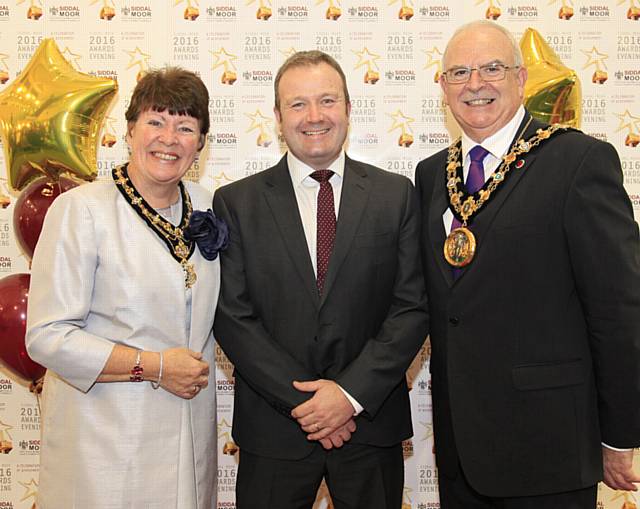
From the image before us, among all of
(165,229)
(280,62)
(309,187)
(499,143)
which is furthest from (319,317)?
(280,62)

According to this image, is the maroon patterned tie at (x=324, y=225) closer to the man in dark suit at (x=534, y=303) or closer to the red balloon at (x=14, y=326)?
the man in dark suit at (x=534, y=303)

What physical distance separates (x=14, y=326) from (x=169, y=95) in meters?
1.34

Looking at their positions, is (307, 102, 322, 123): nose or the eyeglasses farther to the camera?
(307, 102, 322, 123): nose

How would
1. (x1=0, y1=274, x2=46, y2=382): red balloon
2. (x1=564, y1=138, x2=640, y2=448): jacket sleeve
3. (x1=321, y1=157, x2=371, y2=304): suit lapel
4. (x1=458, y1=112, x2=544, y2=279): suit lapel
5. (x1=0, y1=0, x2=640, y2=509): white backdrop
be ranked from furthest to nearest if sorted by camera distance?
1. (x1=0, y1=0, x2=640, y2=509): white backdrop
2. (x1=0, y1=274, x2=46, y2=382): red balloon
3. (x1=321, y1=157, x2=371, y2=304): suit lapel
4. (x1=458, y1=112, x2=544, y2=279): suit lapel
5. (x1=564, y1=138, x2=640, y2=448): jacket sleeve

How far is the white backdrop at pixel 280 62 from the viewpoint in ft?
10.9

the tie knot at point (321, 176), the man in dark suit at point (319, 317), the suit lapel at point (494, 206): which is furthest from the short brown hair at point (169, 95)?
the suit lapel at point (494, 206)

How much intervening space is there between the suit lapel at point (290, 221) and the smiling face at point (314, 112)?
120 mm

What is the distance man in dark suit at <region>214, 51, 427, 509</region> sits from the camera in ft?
6.63

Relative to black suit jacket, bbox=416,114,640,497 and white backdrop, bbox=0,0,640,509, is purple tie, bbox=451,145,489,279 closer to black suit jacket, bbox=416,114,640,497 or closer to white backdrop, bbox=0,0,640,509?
black suit jacket, bbox=416,114,640,497

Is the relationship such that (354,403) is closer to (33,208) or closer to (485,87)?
(485,87)

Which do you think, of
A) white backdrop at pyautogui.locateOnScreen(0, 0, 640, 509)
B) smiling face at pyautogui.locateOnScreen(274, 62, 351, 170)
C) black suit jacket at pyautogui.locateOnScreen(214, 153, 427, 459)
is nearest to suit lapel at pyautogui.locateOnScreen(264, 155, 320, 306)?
black suit jacket at pyautogui.locateOnScreen(214, 153, 427, 459)

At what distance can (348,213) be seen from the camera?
6.88ft

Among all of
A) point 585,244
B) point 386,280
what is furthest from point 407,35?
point 585,244

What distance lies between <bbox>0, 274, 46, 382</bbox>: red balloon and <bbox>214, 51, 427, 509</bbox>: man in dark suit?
42.1 inches
